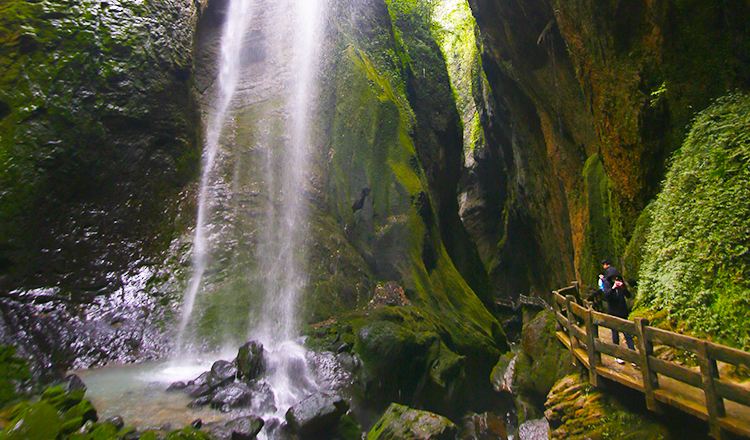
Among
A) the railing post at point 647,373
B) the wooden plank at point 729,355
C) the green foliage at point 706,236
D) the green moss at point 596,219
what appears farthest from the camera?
the green moss at point 596,219

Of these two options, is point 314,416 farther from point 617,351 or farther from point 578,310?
point 578,310

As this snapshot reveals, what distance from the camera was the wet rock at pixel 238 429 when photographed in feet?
19.5

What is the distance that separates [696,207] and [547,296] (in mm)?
17491

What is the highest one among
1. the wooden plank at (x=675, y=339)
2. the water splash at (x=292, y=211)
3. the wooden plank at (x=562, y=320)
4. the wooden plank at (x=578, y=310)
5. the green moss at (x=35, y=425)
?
the water splash at (x=292, y=211)

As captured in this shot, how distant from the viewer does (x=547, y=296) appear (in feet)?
77.7

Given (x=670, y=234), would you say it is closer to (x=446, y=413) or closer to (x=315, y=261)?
(x=446, y=413)

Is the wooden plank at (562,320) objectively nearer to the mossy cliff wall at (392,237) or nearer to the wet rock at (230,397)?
the mossy cliff wall at (392,237)

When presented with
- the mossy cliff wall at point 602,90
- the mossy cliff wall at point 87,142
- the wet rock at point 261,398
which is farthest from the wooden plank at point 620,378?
the mossy cliff wall at point 87,142

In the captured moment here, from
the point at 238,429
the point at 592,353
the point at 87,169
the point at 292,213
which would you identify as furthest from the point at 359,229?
the point at 592,353

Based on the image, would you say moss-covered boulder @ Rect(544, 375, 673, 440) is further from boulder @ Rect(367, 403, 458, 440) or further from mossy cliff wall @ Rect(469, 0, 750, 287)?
mossy cliff wall @ Rect(469, 0, 750, 287)

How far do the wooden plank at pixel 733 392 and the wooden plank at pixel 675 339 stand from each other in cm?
38

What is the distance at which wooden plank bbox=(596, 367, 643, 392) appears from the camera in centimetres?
551

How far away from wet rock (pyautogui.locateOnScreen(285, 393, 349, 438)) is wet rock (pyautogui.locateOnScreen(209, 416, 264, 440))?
554 mm

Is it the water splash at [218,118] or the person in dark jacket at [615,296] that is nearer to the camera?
→ the person in dark jacket at [615,296]
